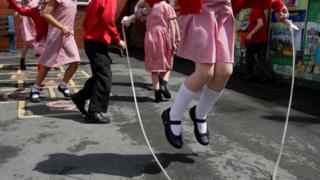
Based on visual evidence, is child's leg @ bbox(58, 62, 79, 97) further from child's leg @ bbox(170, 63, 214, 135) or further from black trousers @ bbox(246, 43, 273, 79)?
black trousers @ bbox(246, 43, 273, 79)

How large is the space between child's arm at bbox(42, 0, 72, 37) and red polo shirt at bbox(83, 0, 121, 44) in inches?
24.2

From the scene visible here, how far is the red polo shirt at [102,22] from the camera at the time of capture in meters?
5.14

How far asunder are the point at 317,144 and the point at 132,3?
13064 millimetres

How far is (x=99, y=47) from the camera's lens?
5301 millimetres

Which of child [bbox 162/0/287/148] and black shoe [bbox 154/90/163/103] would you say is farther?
black shoe [bbox 154/90/163/103]

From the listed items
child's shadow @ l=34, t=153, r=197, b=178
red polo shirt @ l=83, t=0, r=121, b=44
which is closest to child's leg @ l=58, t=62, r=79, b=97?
red polo shirt @ l=83, t=0, r=121, b=44

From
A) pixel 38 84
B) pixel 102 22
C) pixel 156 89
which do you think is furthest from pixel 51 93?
pixel 102 22

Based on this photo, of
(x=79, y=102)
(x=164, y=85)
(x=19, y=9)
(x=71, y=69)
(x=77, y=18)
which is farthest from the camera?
(x=77, y=18)

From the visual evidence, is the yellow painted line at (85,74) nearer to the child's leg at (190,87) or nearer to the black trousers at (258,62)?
the black trousers at (258,62)

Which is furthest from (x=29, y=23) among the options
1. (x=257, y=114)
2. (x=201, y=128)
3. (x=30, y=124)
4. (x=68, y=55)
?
(x=201, y=128)

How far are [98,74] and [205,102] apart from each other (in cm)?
182

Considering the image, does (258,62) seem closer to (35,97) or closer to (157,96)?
(157,96)

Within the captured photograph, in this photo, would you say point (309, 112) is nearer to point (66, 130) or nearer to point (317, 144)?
point (317, 144)

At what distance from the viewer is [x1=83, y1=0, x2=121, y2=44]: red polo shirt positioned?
5.14 m
